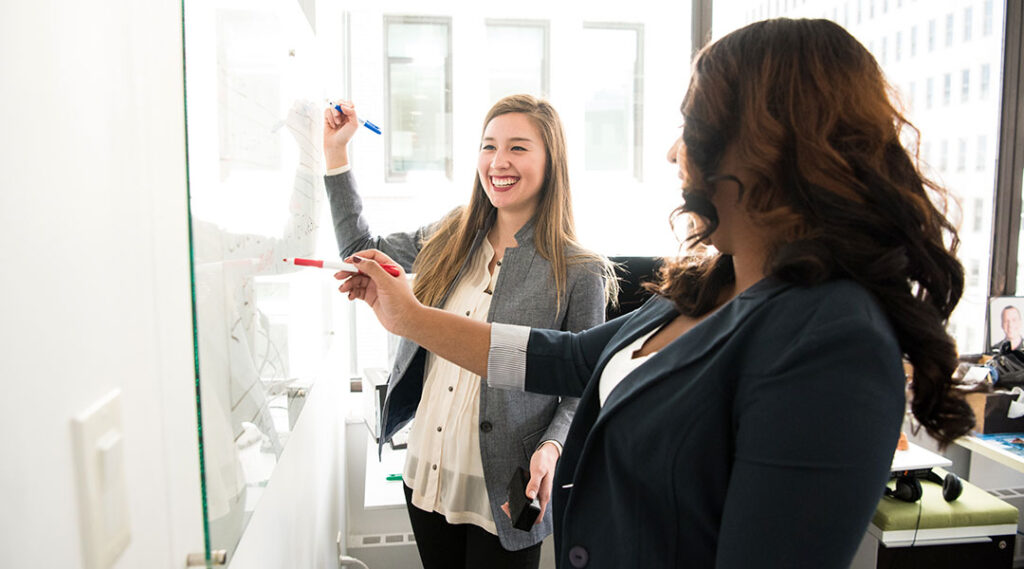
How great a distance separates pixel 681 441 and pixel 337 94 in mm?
2072

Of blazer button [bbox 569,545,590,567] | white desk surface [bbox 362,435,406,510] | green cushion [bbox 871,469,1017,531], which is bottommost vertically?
green cushion [bbox 871,469,1017,531]

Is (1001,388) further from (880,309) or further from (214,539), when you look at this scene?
(214,539)

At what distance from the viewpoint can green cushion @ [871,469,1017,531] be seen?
1.92 m

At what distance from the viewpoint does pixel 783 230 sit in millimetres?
646

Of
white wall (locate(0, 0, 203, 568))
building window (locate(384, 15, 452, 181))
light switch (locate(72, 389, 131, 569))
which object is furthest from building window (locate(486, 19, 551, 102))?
light switch (locate(72, 389, 131, 569))

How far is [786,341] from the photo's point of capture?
0.59 meters

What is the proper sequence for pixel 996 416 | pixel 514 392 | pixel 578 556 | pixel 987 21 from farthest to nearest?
pixel 987 21, pixel 996 416, pixel 514 392, pixel 578 556

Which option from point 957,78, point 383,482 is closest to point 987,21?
point 957,78

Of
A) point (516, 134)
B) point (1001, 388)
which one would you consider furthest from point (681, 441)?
point (1001, 388)

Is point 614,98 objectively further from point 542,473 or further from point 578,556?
point 578,556

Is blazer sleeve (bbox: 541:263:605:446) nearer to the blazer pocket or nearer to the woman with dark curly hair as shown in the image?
the blazer pocket

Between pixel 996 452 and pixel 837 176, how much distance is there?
6.75 ft

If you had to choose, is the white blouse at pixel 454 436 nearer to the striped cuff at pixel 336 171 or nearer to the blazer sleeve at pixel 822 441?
the striped cuff at pixel 336 171

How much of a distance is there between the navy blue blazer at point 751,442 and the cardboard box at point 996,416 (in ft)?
7.10
